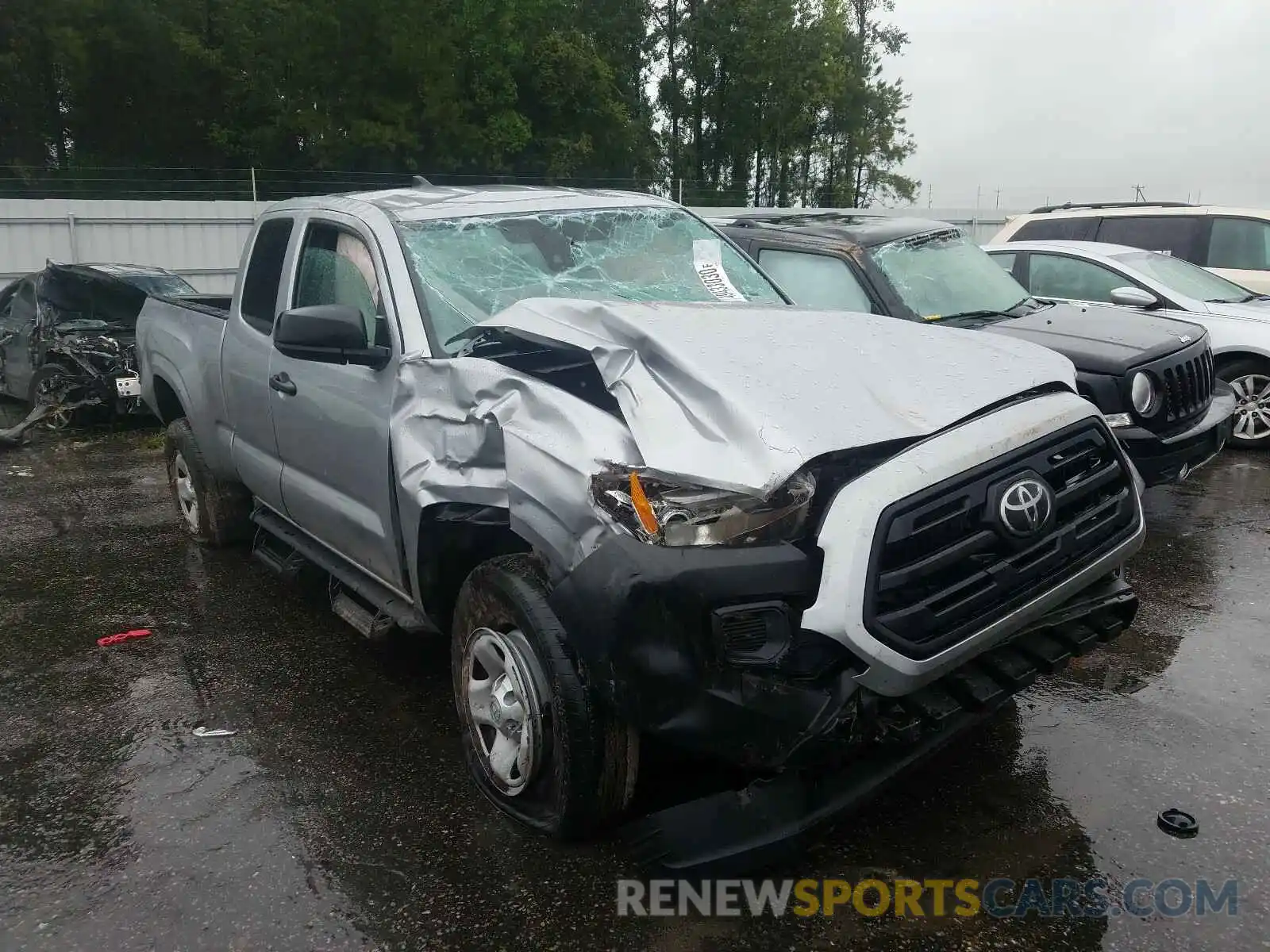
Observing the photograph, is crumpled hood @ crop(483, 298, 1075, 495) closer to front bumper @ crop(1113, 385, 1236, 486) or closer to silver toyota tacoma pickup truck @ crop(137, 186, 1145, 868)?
silver toyota tacoma pickup truck @ crop(137, 186, 1145, 868)

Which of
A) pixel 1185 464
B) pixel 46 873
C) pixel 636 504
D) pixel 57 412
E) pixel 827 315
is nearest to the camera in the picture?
pixel 636 504

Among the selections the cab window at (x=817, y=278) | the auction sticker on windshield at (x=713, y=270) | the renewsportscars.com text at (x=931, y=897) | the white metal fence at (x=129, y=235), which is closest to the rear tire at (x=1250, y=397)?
the cab window at (x=817, y=278)

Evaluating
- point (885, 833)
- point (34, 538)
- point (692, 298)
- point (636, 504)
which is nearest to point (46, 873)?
point (636, 504)

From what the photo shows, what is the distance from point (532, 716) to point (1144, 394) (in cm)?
388

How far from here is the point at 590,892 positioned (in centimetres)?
287

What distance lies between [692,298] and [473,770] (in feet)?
6.48

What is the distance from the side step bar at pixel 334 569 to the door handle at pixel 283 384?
2.17 feet

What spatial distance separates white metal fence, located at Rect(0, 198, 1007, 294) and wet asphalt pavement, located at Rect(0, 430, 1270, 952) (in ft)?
39.2

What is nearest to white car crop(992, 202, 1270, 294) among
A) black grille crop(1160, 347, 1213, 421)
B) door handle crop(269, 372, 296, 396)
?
black grille crop(1160, 347, 1213, 421)

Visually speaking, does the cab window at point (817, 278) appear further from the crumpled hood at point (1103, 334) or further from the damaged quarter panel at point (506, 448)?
the damaged quarter panel at point (506, 448)

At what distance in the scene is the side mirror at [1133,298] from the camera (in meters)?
6.99

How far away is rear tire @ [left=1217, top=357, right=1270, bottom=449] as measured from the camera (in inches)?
305

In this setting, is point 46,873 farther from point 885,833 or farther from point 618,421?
point 885,833

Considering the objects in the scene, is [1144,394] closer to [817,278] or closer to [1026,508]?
[817,278]
